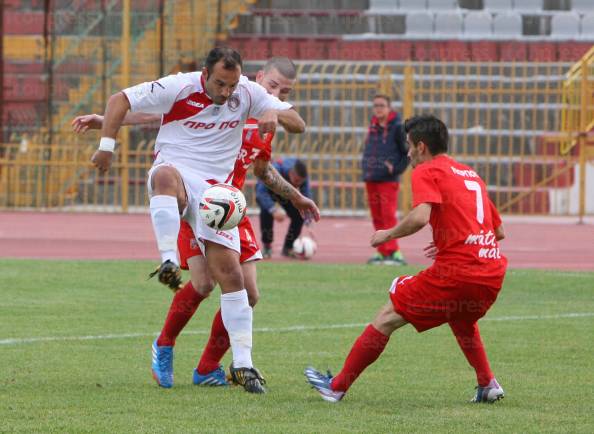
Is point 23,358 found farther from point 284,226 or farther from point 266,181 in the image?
point 284,226

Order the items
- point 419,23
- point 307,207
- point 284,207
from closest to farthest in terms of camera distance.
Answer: point 307,207, point 284,207, point 419,23

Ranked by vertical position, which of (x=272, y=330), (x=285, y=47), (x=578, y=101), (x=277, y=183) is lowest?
(x=272, y=330)

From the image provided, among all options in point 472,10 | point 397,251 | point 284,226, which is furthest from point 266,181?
point 472,10

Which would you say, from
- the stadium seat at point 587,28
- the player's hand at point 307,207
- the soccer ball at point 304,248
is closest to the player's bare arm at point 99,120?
the player's hand at point 307,207

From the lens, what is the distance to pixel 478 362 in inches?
289

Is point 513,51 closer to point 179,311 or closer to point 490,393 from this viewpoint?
point 179,311

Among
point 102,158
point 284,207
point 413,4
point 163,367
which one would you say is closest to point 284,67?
point 102,158

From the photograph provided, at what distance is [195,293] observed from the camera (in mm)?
8008

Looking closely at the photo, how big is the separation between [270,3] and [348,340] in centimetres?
2234

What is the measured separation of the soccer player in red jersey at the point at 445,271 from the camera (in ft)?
23.4

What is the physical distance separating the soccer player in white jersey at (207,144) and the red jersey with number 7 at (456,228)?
951 mm

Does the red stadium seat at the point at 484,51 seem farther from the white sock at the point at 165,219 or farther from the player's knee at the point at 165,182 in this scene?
the white sock at the point at 165,219

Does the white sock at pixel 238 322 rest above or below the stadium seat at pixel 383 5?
A: below

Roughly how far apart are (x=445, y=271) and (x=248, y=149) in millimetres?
1707
